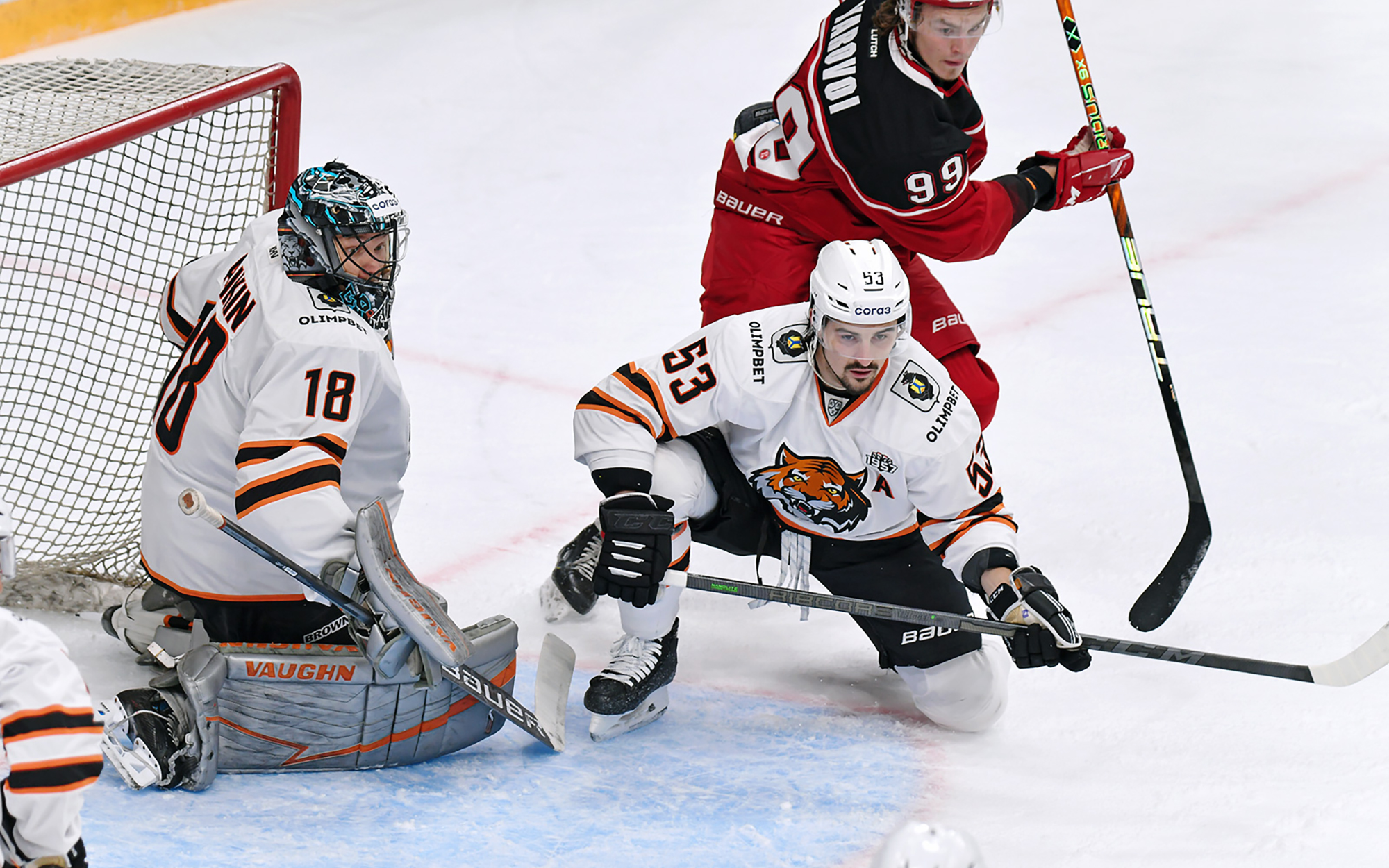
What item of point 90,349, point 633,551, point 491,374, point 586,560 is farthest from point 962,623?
point 491,374

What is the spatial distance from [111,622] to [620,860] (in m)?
1.15

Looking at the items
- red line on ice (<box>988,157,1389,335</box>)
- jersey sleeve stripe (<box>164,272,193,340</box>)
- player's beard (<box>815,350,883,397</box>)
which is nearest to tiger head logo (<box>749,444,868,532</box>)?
player's beard (<box>815,350,883,397</box>)

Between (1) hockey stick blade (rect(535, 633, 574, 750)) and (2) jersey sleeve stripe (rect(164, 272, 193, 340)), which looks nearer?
(1) hockey stick blade (rect(535, 633, 574, 750))

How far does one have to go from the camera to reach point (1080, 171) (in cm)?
300

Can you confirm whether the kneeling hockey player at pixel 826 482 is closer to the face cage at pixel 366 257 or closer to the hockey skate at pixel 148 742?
the face cage at pixel 366 257

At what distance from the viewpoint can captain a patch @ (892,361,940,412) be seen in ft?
8.48

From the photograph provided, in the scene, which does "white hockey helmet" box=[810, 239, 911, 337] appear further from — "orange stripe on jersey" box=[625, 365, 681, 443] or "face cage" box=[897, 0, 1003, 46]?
"face cage" box=[897, 0, 1003, 46]

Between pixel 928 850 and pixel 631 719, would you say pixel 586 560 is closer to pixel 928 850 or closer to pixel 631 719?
Answer: pixel 631 719

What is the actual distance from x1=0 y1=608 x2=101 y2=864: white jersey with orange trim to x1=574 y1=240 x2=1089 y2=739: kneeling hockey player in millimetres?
1079

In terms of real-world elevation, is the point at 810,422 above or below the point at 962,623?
above

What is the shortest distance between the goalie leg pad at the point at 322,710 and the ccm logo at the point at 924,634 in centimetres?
77

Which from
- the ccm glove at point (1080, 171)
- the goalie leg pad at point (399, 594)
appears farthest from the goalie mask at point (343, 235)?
the ccm glove at point (1080, 171)

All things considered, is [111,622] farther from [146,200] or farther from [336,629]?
[146,200]

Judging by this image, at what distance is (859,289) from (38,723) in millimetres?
1415
